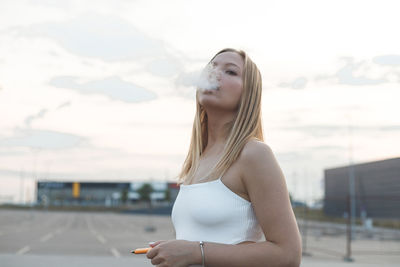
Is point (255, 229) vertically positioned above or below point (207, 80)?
below

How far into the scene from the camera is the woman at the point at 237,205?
1553mm

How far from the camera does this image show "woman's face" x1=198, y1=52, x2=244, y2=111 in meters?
1.79

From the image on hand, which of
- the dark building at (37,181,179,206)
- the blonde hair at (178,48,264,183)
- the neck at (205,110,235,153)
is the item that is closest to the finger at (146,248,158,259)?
the blonde hair at (178,48,264,183)

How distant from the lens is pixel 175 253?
5.06 ft

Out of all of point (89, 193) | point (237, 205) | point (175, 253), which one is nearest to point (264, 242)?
point (237, 205)

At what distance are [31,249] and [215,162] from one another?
15373mm

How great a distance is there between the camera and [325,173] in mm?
66875

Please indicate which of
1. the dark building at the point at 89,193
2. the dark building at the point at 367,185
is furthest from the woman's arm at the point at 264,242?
the dark building at the point at 89,193

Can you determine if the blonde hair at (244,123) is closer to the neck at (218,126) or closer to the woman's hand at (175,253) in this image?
the neck at (218,126)

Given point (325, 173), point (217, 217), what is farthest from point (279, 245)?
point (325, 173)

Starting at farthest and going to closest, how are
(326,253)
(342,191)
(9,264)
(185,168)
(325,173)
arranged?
1. (325,173)
2. (342,191)
3. (326,253)
4. (9,264)
5. (185,168)

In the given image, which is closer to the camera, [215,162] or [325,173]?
[215,162]

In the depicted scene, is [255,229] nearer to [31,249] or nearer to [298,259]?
[298,259]

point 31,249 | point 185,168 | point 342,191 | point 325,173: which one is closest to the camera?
point 185,168
